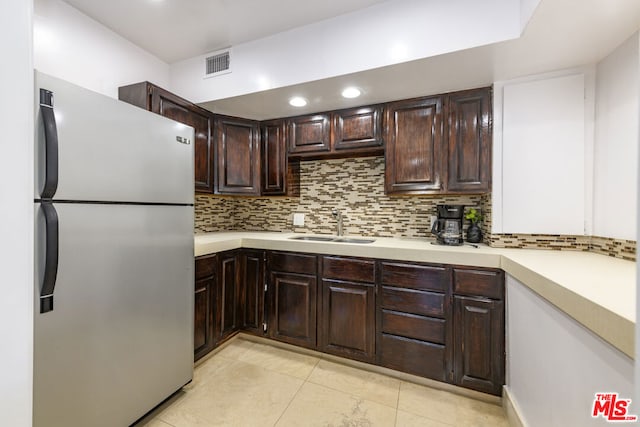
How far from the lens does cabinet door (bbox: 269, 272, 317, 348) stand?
2.12m

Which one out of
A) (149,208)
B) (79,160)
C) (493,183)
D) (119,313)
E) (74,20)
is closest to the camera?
(79,160)

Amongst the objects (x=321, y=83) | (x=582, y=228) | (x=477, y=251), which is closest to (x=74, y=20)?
(x=321, y=83)

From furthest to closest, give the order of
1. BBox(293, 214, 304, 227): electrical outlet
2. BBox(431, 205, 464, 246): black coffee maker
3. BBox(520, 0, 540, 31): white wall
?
1. BBox(293, 214, 304, 227): electrical outlet
2. BBox(431, 205, 464, 246): black coffee maker
3. BBox(520, 0, 540, 31): white wall

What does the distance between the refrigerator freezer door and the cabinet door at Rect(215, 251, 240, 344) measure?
0.77 metres

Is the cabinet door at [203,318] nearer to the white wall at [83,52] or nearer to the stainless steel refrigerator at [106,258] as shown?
the stainless steel refrigerator at [106,258]

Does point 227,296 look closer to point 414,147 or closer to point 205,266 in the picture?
point 205,266

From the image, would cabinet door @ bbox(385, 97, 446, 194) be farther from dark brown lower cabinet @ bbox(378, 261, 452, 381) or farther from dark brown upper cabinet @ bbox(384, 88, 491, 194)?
dark brown lower cabinet @ bbox(378, 261, 452, 381)

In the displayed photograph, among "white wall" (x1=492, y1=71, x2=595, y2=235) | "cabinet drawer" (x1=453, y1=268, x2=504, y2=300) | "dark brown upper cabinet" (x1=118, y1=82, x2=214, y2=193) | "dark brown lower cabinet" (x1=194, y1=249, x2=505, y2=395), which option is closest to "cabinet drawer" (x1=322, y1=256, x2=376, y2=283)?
"dark brown lower cabinet" (x1=194, y1=249, x2=505, y2=395)

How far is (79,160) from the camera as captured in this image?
1109 millimetres

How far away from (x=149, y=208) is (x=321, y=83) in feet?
4.48

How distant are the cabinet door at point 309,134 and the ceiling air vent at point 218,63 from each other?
685mm

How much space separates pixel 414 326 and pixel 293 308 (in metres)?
0.93

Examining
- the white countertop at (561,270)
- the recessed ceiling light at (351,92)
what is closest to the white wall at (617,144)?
the white countertop at (561,270)

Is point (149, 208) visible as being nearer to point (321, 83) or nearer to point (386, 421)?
point (321, 83)
